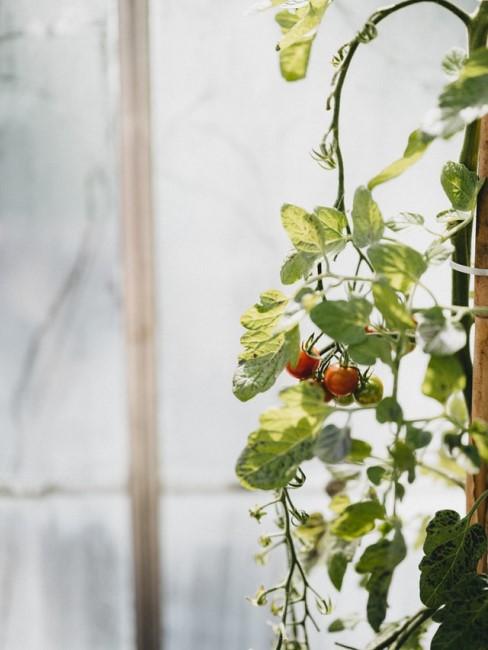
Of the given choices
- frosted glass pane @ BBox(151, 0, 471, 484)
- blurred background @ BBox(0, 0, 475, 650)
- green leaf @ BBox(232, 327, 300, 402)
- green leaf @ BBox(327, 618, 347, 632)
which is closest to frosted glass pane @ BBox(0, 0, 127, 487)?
blurred background @ BBox(0, 0, 475, 650)

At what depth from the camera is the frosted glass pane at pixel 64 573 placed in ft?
5.73

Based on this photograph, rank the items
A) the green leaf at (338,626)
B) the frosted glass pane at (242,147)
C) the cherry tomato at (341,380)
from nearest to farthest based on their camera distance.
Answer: the cherry tomato at (341,380) → the green leaf at (338,626) → the frosted glass pane at (242,147)

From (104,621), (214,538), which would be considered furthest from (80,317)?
(104,621)

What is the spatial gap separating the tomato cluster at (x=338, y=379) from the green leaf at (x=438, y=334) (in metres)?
0.16

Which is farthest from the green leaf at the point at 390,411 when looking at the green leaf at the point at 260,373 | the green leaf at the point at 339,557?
the green leaf at the point at 339,557

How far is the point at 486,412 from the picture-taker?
2.06ft

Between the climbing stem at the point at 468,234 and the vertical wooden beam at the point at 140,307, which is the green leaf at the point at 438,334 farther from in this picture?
the vertical wooden beam at the point at 140,307

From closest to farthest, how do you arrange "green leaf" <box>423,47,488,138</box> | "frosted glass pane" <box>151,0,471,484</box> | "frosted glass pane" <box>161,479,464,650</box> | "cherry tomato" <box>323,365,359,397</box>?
"green leaf" <box>423,47,488,138</box> < "cherry tomato" <box>323,365,359,397</box> < "frosted glass pane" <box>151,0,471,484</box> < "frosted glass pane" <box>161,479,464,650</box>

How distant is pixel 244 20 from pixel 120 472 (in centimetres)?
103

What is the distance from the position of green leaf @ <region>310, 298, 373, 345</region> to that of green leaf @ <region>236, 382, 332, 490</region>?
0.04 meters

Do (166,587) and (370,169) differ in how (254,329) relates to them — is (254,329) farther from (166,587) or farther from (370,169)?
(166,587)

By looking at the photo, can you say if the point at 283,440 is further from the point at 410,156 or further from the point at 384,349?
the point at 410,156

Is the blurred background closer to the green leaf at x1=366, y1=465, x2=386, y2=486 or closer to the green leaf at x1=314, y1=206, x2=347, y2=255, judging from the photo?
the green leaf at x1=314, y1=206, x2=347, y2=255

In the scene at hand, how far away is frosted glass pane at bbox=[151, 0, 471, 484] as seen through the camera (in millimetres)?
1440
